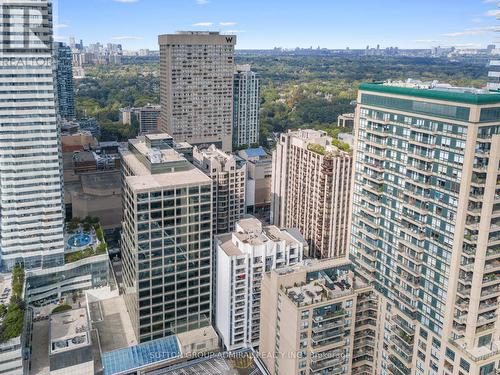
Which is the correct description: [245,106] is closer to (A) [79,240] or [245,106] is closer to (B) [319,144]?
(B) [319,144]

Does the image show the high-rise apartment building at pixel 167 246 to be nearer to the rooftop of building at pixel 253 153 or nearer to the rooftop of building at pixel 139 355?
the rooftop of building at pixel 139 355

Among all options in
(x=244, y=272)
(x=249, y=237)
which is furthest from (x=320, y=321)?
(x=249, y=237)

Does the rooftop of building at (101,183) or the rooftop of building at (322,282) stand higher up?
the rooftop of building at (322,282)

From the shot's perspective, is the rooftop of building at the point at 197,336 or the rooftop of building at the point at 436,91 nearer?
the rooftop of building at the point at 436,91

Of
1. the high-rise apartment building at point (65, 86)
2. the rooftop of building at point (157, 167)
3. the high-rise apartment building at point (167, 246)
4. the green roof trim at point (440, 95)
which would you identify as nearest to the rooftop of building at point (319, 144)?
the rooftop of building at point (157, 167)

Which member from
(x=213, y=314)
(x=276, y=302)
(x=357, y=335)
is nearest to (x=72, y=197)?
(x=213, y=314)
